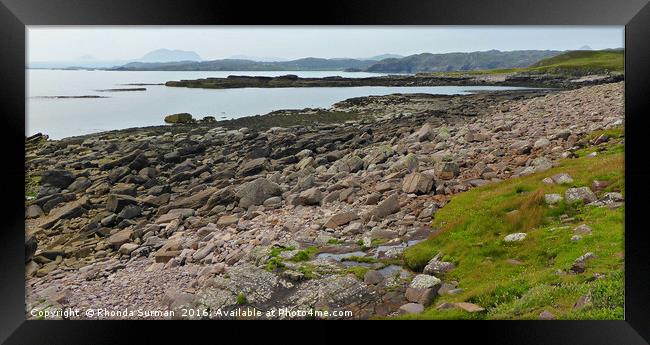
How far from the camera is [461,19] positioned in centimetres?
1017

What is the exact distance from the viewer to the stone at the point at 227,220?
524 inches

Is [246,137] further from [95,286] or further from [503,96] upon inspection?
[503,96]

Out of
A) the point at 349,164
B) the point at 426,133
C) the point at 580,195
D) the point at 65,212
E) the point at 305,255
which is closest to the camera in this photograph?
the point at 580,195

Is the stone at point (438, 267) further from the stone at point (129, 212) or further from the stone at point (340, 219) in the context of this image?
the stone at point (129, 212)

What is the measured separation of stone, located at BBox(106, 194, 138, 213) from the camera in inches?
523

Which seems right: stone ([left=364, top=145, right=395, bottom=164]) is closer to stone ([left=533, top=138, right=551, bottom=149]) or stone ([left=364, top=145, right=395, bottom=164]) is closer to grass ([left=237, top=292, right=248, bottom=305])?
stone ([left=533, top=138, right=551, bottom=149])

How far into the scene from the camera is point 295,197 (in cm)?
1367

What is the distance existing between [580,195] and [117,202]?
11.4 metres

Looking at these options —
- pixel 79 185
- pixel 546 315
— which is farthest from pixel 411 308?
pixel 79 185

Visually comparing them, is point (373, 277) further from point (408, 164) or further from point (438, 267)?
point (408, 164)

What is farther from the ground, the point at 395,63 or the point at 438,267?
the point at 395,63

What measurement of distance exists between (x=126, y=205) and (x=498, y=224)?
30.9ft
